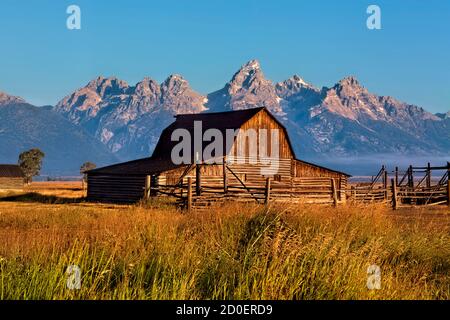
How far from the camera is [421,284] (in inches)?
358

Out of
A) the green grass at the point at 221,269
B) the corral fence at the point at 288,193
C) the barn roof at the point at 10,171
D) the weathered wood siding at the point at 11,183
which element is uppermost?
the barn roof at the point at 10,171

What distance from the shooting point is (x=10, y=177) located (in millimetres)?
77750

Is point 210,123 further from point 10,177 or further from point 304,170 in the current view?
point 10,177

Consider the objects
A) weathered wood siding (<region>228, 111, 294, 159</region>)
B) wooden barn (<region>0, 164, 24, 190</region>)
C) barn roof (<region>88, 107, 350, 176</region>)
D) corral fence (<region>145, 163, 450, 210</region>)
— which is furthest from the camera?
wooden barn (<region>0, 164, 24, 190</region>)

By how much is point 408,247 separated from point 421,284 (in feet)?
4.16

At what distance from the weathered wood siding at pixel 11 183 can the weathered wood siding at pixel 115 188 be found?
123ft

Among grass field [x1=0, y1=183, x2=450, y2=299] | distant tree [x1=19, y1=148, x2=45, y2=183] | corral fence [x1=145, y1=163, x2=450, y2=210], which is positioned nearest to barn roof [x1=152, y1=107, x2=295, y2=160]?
corral fence [x1=145, y1=163, x2=450, y2=210]

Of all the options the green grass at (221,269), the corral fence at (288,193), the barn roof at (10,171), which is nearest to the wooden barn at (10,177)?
the barn roof at (10,171)

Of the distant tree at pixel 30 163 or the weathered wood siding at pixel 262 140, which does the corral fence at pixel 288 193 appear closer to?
the weathered wood siding at pixel 262 140

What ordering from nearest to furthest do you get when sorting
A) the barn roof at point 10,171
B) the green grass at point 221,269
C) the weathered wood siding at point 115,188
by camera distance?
the green grass at point 221,269 < the weathered wood siding at point 115,188 < the barn roof at point 10,171

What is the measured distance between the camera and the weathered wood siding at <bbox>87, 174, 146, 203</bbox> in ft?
131

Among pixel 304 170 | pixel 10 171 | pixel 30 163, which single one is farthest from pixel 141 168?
pixel 30 163

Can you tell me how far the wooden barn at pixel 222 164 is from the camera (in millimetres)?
39156

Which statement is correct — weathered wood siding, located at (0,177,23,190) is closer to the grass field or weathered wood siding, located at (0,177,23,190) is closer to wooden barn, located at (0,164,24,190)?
wooden barn, located at (0,164,24,190)
